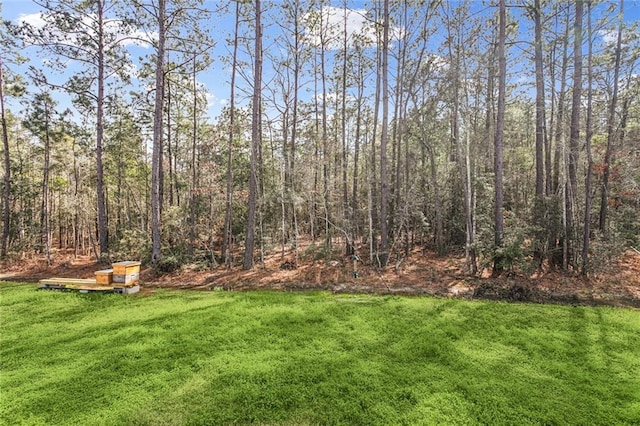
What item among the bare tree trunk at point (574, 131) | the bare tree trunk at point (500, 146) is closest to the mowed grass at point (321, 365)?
the bare tree trunk at point (500, 146)

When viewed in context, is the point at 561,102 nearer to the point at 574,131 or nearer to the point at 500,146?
the point at 574,131

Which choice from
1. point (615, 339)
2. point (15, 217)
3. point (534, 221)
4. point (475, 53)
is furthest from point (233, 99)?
point (15, 217)

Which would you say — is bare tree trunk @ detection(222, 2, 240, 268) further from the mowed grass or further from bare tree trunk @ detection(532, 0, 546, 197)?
bare tree trunk @ detection(532, 0, 546, 197)

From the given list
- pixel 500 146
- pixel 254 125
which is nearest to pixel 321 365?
pixel 500 146

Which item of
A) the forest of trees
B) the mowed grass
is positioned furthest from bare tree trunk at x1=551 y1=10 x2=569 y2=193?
the mowed grass

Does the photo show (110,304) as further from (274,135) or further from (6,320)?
(274,135)

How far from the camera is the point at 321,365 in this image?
10.5ft

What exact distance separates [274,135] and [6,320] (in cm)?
1093

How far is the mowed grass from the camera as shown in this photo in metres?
2.50

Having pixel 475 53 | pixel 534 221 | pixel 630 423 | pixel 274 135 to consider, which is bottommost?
pixel 630 423

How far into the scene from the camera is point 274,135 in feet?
45.4

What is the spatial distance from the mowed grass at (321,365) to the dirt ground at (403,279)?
174cm

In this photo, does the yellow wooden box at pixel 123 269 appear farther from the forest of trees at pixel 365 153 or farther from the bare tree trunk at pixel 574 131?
the bare tree trunk at pixel 574 131

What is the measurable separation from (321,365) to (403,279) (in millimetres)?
5661
